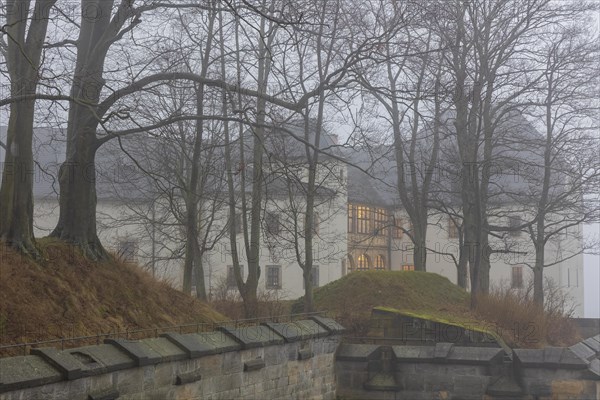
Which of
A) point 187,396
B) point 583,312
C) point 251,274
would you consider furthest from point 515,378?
point 583,312

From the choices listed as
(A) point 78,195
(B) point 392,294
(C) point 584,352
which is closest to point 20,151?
(A) point 78,195

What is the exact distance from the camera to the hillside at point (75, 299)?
1071 cm

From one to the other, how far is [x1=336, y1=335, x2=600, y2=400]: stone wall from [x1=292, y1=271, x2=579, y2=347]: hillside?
4.29 feet

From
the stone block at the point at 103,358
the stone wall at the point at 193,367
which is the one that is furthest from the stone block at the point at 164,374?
the stone block at the point at 103,358

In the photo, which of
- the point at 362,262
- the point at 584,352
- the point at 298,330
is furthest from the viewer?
the point at 362,262

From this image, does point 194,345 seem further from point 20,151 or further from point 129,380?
point 20,151

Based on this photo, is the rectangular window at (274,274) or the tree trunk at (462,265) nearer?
the tree trunk at (462,265)

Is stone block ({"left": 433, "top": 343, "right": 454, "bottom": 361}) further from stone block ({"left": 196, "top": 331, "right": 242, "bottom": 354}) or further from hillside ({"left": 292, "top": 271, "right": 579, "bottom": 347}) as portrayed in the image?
stone block ({"left": 196, "top": 331, "right": 242, "bottom": 354})

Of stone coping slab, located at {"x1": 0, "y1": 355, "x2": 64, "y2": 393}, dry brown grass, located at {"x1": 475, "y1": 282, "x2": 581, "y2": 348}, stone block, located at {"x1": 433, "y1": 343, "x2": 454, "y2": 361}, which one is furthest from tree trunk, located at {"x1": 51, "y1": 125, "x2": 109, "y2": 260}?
dry brown grass, located at {"x1": 475, "y1": 282, "x2": 581, "y2": 348}

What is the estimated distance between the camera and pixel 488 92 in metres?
22.2

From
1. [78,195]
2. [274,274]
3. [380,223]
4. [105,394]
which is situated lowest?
[105,394]

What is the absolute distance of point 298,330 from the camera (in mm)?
15148

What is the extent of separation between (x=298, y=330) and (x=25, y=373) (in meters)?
7.43

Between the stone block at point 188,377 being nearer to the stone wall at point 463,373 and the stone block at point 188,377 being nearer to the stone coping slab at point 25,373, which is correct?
the stone coping slab at point 25,373
